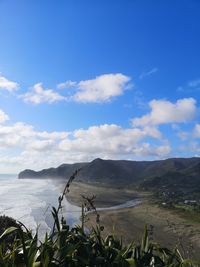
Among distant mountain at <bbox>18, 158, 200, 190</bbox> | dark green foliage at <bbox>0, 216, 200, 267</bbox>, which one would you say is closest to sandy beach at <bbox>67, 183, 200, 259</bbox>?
dark green foliage at <bbox>0, 216, 200, 267</bbox>

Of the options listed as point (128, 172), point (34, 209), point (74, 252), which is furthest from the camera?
point (128, 172)

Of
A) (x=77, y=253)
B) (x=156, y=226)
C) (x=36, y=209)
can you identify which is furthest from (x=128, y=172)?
(x=77, y=253)

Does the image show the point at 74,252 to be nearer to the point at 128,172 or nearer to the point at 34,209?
the point at 34,209

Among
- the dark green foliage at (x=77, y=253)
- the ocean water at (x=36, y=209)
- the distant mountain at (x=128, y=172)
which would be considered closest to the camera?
→ the dark green foliage at (x=77, y=253)

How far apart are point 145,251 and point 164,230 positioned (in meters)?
30.5

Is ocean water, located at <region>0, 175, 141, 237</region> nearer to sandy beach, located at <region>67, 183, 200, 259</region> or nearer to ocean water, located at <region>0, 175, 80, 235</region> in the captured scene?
ocean water, located at <region>0, 175, 80, 235</region>

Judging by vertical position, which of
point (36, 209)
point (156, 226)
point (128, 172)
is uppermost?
point (128, 172)

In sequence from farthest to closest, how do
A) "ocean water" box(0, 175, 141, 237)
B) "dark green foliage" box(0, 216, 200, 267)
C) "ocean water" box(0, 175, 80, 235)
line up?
"ocean water" box(0, 175, 141, 237), "ocean water" box(0, 175, 80, 235), "dark green foliage" box(0, 216, 200, 267)

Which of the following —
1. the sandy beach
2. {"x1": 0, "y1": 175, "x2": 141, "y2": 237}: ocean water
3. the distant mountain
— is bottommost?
the sandy beach

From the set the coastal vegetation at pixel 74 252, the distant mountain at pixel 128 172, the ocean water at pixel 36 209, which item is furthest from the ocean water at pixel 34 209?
the distant mountain at pixel 128 172

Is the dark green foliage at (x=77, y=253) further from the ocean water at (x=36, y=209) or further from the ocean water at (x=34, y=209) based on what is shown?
the ocean water at (x=36, y=209)

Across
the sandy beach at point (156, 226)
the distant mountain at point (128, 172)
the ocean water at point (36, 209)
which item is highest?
the distant mountain at point (128, 172)

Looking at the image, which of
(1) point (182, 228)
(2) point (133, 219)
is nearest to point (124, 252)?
(1) point (182, 228)

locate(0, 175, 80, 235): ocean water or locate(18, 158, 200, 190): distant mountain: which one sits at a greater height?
locate(18, 158, 200, 190): distant mountain
